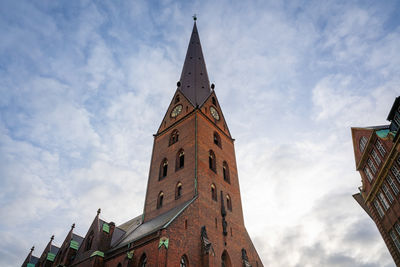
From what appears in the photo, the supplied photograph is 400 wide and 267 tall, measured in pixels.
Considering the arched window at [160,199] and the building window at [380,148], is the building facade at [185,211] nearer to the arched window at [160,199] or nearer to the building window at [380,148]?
the arched window at [160,199]

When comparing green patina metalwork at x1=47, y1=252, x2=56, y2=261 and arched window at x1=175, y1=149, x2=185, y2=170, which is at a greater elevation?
arched window at x1=175, y1=149, x2=185, y2=170

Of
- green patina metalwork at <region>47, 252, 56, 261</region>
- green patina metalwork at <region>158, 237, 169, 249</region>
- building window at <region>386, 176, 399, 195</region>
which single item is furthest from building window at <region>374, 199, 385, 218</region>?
green patina metalwork at <region>47, 252, 56, 261</region>

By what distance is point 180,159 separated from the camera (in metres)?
32.2

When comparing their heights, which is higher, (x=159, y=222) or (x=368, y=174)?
(x=368, y=174)

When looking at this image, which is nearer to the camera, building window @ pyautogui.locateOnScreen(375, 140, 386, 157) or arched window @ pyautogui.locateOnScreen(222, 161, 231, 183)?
building window @ pyautogui.locateOnScreen(375, 140, 386, 157)

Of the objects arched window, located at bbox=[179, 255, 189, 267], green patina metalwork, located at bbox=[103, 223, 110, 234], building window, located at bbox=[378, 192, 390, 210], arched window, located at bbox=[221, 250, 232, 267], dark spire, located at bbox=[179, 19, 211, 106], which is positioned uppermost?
dark spire, located at bbox=[179, 19, 211, 106]

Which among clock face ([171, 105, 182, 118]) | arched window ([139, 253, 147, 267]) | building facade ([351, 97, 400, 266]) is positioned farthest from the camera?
clock face ([171, 105, 182, 118])

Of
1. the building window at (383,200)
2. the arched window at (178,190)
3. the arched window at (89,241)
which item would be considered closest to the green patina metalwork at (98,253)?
the arched window at (89,241)

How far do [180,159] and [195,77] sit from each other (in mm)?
16792

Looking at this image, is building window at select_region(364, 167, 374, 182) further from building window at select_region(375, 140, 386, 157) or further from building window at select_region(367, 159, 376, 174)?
building window at select_region(375, 140, 386, 157)

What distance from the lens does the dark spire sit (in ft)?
133

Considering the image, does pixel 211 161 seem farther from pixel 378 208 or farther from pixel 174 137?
pixel 378 208

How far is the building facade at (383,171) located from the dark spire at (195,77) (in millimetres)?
18778

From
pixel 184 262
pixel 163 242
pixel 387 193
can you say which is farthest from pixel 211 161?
pixel 387 193
